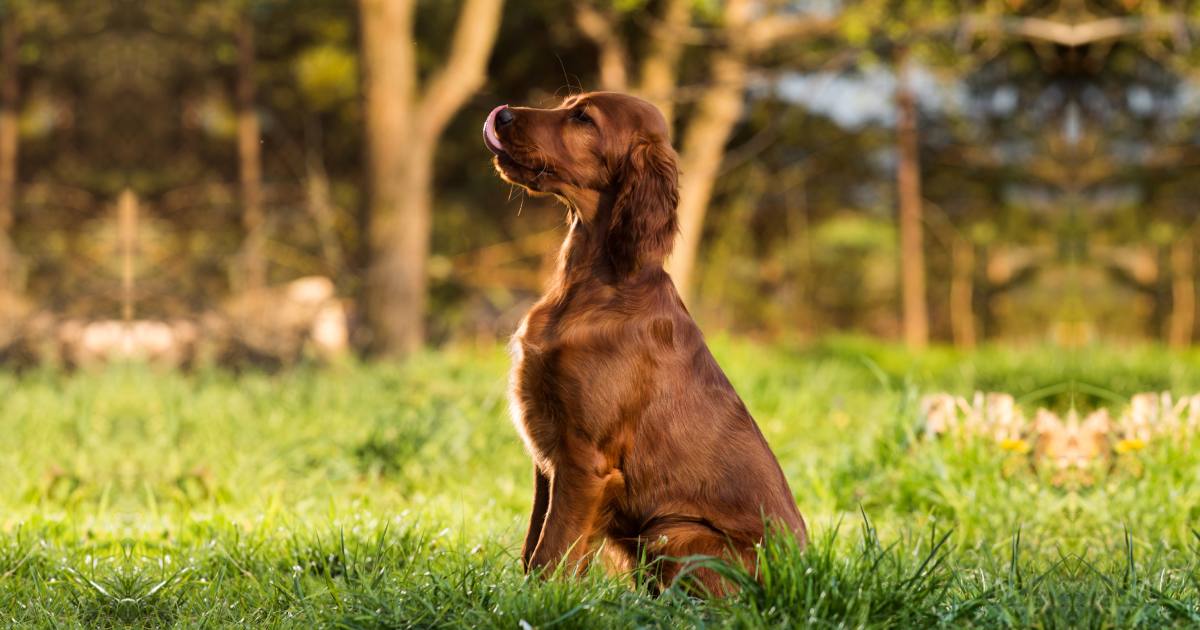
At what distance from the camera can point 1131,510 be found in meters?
4.35

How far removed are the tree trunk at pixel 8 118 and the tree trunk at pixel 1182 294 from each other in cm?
1495

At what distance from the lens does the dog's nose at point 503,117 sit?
10.8 ft

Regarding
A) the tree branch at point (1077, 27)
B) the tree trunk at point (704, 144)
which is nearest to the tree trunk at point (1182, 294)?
the tree branch at point (1077, 27)

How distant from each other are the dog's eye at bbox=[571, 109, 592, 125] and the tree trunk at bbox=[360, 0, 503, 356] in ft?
22.1

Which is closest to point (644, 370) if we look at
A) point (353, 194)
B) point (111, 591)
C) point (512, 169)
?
point (512, 169)

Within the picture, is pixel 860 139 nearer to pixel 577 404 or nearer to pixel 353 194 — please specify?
pixel 353 194

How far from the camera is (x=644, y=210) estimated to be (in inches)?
128

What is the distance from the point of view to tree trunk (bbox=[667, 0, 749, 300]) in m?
12.2

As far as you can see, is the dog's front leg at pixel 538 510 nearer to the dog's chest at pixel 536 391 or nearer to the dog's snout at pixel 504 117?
the dog's chest at pixel 536 391

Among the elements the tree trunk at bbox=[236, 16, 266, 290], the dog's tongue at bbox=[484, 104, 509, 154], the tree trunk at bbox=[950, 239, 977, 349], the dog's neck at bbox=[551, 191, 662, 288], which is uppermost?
the tree trunk at bbox=[236, 16, 266, 290]

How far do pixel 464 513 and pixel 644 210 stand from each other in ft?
5.10

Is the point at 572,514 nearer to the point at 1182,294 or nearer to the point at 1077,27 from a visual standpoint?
the point at 1077,27

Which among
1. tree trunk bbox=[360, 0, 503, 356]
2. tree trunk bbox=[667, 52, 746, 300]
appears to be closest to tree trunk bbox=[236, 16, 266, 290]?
tree trunk bbox=[360, 0, 503, 356]

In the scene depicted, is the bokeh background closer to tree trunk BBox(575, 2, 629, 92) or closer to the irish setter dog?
tree trunk BBox(575, 2, 629, 92)
